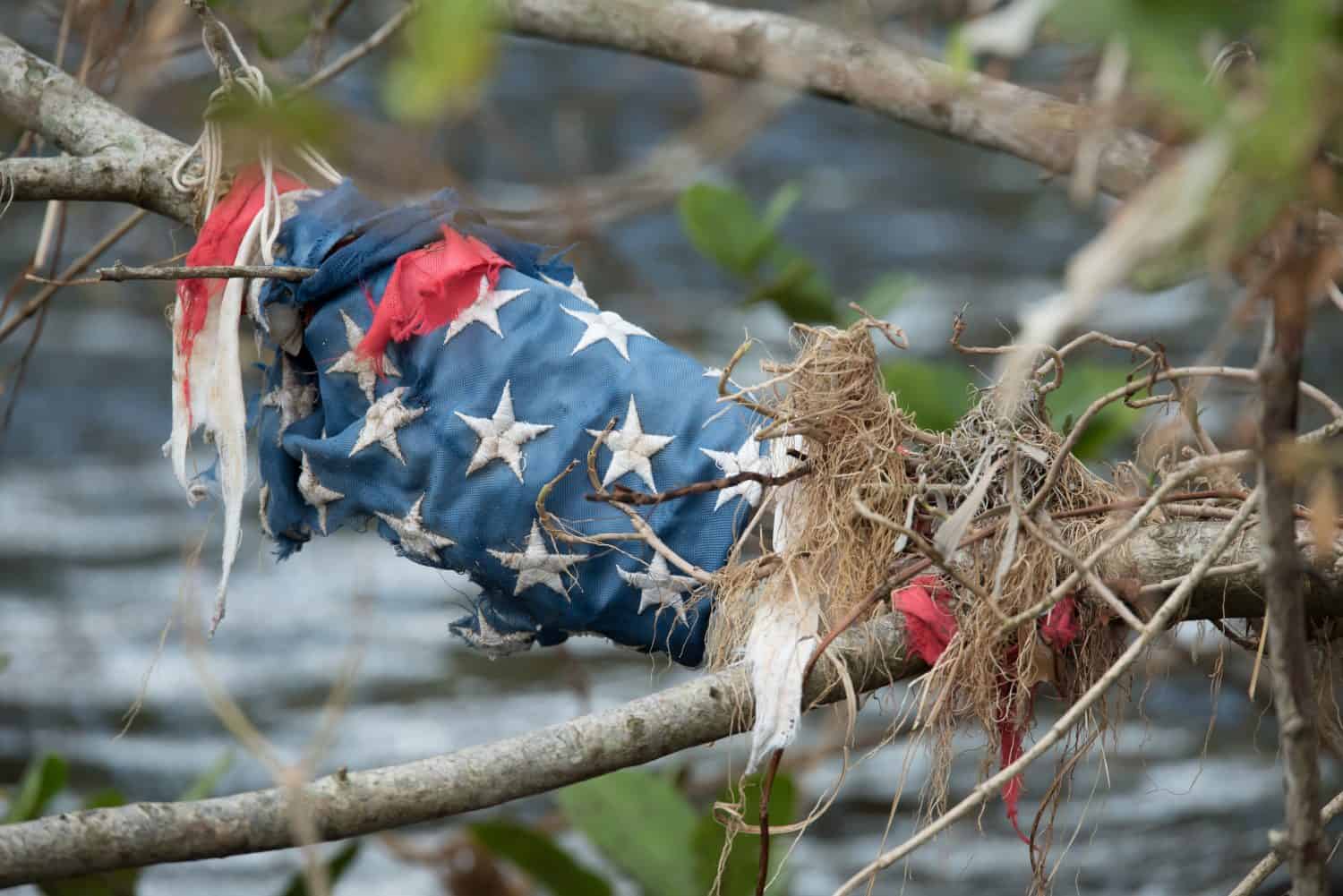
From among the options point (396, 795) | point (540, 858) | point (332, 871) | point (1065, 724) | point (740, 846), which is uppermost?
point (1065, 724)

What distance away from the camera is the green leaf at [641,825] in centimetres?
133

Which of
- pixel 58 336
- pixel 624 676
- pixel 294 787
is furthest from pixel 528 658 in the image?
pixel 294 787

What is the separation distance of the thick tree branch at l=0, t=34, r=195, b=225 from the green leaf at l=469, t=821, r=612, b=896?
0.71 m

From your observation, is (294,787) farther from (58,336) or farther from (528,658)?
(58,336)

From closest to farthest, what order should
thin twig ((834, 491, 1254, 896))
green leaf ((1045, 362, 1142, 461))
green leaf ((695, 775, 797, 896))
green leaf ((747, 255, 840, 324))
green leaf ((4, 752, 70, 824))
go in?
thin twig ((834, 491, 1254, 896)) < green leaf ((695, 775, 797, 896)) < green leaf ((1045, 362, 1142, 461)) < green leaf ((4, 752, 70, 824)) < green leaf ((747, 255, 840, 324))

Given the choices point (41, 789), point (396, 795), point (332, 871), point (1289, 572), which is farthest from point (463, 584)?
point (1289, 572)

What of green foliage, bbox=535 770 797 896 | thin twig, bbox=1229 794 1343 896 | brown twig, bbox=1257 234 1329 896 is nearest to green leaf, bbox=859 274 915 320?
green foliage, bbox=535 770 797 896

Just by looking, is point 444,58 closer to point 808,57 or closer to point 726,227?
point 808,57

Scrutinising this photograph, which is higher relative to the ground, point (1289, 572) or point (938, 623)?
point (1289, 572)

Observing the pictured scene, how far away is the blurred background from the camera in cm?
164

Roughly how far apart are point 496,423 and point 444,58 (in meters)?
0.59

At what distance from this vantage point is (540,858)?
1.46 meters

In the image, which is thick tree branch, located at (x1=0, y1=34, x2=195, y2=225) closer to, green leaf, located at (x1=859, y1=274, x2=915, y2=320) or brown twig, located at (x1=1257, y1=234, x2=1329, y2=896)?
brown twig, located at (x1=1257, y1=234, x2=1329, y2=896)

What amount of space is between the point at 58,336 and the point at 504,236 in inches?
113
